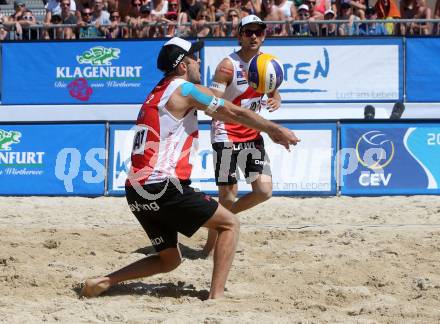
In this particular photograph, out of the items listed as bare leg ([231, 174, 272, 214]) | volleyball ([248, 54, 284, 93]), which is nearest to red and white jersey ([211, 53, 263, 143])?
volleyball ([248, 54, 284, 93])

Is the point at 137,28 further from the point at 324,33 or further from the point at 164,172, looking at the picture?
the point at 164,172

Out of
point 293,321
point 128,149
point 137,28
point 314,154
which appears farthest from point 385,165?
point 293,321

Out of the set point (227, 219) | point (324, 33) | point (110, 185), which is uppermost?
point (324, 33)

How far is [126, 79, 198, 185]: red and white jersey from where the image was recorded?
576 cm

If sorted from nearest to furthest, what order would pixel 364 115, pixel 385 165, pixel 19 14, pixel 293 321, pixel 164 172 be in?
1. pixel 293 321
2. pixel 164 172
3. pixel 385 165
4. pixel 364 115
5. pixel 19 14

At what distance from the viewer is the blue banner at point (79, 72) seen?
1398 centimetres

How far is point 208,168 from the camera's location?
11430 mm

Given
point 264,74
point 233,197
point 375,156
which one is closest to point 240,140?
point 233,197

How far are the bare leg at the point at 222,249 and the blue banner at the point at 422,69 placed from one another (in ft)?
27.7

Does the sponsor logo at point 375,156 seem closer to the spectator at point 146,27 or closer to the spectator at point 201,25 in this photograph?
the spectator at point 201,25

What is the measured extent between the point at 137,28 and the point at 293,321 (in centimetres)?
959

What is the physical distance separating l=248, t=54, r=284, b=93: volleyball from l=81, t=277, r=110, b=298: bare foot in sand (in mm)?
2337

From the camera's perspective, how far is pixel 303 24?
13820 mm

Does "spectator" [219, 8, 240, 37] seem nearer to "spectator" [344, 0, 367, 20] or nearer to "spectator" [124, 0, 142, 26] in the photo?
"spectator" [124, 0, 142, 26]
